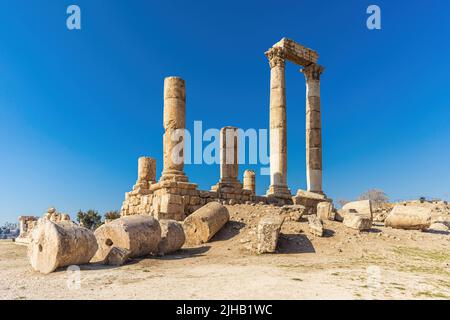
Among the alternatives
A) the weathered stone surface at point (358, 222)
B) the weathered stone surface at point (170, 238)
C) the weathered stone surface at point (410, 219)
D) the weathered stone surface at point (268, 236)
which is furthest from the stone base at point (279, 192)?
the weathered stone surface at point (170, 238)

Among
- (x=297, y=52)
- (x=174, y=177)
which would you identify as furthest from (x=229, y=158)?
(x=297, y=52)

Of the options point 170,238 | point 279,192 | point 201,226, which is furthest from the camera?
point 279,192

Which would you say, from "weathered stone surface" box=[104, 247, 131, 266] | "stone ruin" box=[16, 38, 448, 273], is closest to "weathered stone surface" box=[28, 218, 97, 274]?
"stone ruin" box=[16, 38, 448, 273]

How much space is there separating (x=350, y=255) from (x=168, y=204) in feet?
23.8

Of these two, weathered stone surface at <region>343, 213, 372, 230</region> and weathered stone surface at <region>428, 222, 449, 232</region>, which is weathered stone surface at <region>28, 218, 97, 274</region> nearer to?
weathered stone surface at <region>343, 213, 372, 230</region>

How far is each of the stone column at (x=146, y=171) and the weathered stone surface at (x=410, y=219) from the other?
12.1 meters

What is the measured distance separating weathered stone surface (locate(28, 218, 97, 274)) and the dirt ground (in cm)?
27

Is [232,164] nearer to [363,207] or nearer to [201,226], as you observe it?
[363,207]

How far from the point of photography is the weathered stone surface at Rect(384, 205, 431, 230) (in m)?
15.3

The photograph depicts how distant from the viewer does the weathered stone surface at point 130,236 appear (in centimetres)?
967

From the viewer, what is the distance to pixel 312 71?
24094 mm

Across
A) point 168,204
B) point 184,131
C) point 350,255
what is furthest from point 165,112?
point 350,255

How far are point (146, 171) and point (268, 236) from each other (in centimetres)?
1157

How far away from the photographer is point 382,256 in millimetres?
10586
